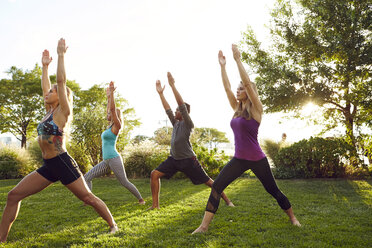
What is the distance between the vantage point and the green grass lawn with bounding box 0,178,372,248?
3645 millimetres

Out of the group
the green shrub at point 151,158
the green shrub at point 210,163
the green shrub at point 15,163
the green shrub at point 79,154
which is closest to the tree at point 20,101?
the green shrub at point 15,163

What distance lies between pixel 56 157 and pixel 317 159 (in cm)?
941

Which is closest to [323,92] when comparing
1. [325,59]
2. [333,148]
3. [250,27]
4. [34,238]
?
A: [325,59]

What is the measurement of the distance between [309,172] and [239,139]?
7696mm

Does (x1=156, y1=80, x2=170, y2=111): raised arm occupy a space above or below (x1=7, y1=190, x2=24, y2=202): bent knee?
above

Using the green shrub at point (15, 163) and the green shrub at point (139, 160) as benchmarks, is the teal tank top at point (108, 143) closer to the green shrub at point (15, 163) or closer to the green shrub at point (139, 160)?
the green shrub at point (139, 160)

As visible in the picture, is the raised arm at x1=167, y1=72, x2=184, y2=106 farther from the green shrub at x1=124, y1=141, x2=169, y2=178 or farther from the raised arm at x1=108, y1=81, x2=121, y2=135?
the green shrub at x1=124, y1=141, x2=169, y2=178

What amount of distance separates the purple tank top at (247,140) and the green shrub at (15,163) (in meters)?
13.2

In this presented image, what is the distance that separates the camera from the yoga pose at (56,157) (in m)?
3.41

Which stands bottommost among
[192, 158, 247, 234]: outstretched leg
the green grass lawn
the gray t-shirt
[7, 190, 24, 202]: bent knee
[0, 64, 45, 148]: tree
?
the green grass lawn

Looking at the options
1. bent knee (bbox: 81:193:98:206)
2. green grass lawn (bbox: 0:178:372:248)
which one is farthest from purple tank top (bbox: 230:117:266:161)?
bent knee (bbox: 81:193:98:206)

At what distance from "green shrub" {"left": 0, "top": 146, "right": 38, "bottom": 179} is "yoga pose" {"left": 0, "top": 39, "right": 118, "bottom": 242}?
11638 mm

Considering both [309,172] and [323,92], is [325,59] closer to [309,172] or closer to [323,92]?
[323,92]

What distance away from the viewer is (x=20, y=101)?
27312 mm
